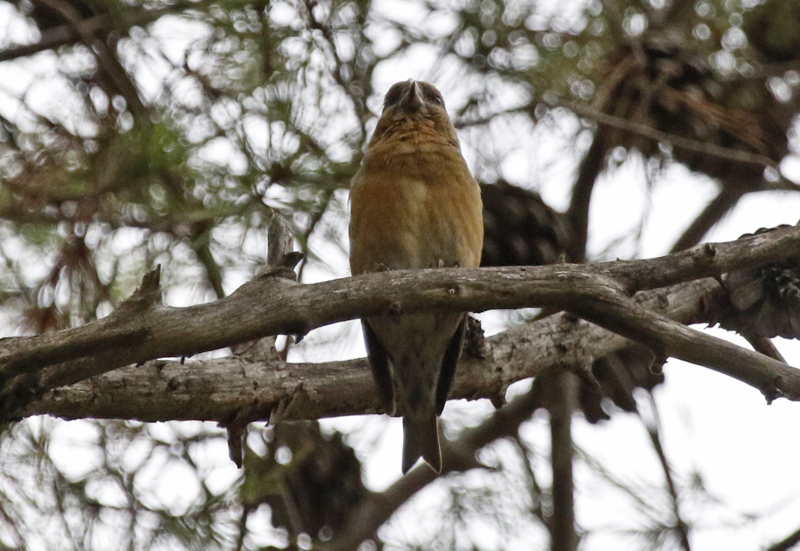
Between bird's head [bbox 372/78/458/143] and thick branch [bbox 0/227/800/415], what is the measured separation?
1.87m

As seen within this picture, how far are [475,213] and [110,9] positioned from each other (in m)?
1.82

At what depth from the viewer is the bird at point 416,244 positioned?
13.1 ft

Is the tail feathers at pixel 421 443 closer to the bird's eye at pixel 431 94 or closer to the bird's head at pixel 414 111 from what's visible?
the bird's head at pixel 414 111

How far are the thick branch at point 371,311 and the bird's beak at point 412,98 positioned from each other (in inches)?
76.2

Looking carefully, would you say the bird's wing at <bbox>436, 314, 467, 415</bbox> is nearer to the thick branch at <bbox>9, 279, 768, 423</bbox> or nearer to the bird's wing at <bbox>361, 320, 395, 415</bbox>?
the thick branch at <bbox>9, 279, 768, 423</bbox>

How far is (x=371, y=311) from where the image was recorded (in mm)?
2584

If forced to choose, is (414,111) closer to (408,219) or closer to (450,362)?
(408,219)

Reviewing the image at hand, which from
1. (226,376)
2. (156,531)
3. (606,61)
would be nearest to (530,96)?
(606,61)

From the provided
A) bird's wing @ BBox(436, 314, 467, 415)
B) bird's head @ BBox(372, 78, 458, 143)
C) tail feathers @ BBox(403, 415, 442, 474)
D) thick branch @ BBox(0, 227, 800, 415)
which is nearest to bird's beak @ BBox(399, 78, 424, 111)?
bird's head @ BBox(372, 78, 458, 143)

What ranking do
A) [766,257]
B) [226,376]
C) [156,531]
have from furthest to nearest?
[156,531]
[226,376]
[766,257]

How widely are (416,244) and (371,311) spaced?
4.95 feet

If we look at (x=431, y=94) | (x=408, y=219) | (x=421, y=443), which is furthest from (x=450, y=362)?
(x=431, y=94)

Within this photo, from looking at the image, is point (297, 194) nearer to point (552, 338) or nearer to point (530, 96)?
point (552, 338)

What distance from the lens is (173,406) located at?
301 centimetres
